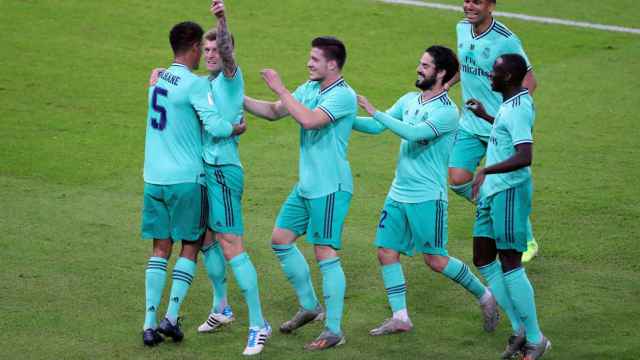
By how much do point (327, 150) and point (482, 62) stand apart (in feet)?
6.72

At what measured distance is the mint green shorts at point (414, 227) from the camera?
29.3 ft

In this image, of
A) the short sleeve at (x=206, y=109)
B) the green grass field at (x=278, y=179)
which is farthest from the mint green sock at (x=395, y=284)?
the short sleeve at (x=206, y=109)

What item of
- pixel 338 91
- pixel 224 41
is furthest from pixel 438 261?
pixel 224 41

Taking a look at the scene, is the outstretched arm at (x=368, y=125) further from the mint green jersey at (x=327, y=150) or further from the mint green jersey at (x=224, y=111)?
the mint green jersey at (x=224, y=111)

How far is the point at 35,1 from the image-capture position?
19688 millimetres

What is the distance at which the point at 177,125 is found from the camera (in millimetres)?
8547

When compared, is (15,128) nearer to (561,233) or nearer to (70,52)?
(70,52)

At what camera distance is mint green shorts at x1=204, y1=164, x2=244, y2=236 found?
8664 millimetres

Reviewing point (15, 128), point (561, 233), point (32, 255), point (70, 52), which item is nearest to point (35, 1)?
point (70, 52)

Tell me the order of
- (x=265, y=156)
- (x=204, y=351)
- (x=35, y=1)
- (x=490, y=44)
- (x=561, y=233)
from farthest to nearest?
1. (x=35, y=1)
2. (x=265, y=156)
3. (x=561, y=233)
4. (x=490, y=44)
5. (x=204, y=351)

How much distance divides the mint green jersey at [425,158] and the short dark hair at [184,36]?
167 cm

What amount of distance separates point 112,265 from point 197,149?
2090 mm

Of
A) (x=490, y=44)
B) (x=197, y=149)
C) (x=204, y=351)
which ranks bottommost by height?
(x=204, y=351)

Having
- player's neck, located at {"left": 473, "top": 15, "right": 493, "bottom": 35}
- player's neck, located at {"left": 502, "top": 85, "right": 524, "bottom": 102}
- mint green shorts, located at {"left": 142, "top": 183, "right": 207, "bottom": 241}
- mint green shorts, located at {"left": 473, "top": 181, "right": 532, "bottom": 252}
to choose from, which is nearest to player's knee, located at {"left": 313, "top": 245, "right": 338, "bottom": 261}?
mint green shorts, located at {"left": 142, "top": 183, "right": 207, "bottom": 241}
